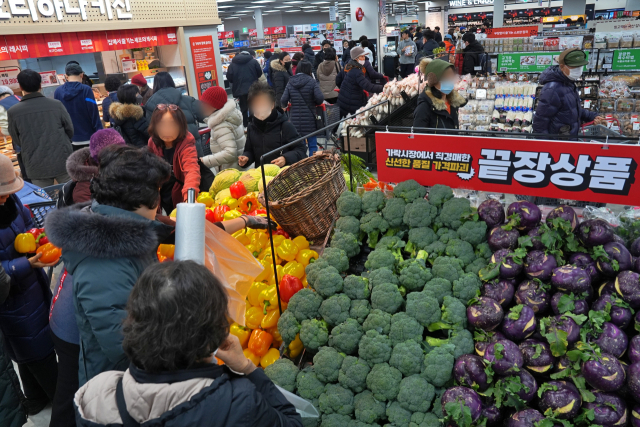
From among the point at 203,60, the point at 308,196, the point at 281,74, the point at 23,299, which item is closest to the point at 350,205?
the point at 308,196

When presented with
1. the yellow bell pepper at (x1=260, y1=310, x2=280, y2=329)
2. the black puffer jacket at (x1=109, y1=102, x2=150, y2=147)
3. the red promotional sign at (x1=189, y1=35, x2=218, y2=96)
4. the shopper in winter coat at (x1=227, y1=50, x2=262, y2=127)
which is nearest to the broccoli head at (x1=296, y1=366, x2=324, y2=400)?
the yellow bell pepper at (x1=260, y1=310, x2=280, y2=329)

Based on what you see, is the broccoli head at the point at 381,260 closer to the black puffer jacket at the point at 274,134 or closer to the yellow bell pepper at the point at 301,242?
the yellow bell pepper at the point at 301,242

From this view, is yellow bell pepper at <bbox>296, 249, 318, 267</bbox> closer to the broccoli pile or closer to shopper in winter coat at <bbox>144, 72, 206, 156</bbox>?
the broccoli pile

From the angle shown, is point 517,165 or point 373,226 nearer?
point 517,165

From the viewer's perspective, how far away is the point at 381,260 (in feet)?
7.50

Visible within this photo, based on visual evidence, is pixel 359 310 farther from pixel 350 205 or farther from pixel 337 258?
pixel 350 205

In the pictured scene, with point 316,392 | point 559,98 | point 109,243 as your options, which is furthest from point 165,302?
point 559,98

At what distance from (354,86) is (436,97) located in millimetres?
3711

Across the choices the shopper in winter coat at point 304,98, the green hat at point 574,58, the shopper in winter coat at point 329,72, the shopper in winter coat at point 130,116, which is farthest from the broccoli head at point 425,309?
the shopper in winter coat at point 329,72

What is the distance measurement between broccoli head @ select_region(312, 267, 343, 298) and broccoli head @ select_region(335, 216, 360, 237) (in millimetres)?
338

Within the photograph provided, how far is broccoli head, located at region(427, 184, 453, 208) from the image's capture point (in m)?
2.37

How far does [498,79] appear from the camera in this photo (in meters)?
6.72

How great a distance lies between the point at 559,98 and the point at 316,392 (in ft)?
11.5

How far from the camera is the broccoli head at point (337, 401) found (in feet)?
6.19
